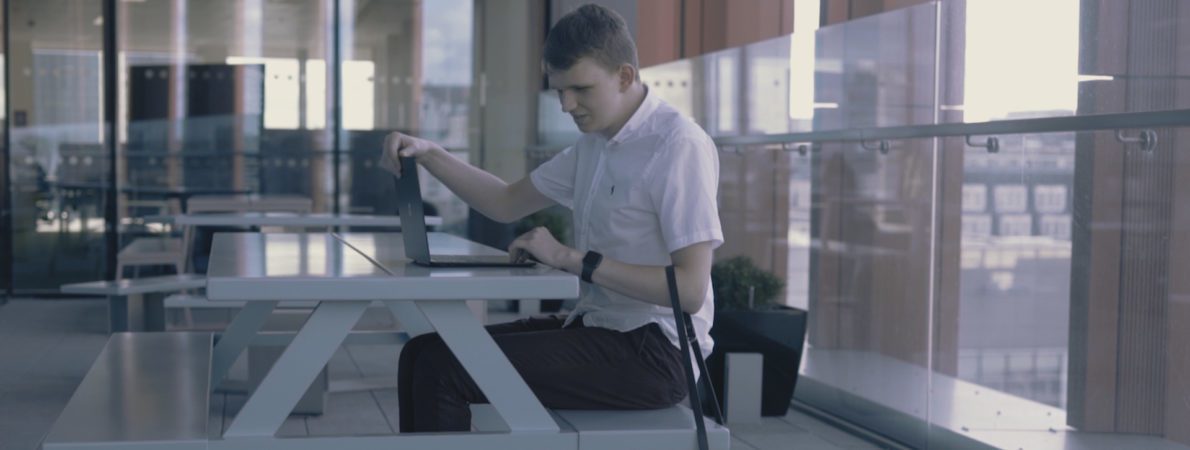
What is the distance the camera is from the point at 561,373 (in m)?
2.52

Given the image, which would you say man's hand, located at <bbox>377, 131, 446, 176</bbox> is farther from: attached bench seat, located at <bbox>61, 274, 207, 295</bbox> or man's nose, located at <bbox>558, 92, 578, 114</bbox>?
attached bench seat, located at <bbox>61, 274, 207, 295</bbox>

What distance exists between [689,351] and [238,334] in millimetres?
1457

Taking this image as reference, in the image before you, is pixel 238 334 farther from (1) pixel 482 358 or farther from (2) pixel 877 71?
(2) pixel 877 71

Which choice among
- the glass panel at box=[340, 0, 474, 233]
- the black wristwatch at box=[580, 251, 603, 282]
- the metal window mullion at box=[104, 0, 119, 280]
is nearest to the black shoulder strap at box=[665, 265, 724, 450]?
the black wristwatch at box=[580, 251, 603, 282]

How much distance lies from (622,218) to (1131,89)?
4.97 feet

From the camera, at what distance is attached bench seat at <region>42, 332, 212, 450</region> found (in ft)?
7.47

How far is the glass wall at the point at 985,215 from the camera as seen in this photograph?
11.1 feet

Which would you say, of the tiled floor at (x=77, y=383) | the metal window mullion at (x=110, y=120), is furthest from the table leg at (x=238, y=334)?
the metal window mullion at (x=110, y=120)

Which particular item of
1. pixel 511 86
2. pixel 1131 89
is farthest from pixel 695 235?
pixel 511 86

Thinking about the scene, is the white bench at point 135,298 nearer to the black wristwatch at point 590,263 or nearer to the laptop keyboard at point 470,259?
the laptop keyboard at point 470,259

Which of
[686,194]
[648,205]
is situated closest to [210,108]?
[648,205]

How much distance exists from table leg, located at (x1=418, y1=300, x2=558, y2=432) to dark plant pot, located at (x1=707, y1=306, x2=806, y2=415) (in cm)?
261

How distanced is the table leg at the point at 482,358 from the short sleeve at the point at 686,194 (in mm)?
355

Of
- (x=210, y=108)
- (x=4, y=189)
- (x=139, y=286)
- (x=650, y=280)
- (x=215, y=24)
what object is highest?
(x=215, y=24)
